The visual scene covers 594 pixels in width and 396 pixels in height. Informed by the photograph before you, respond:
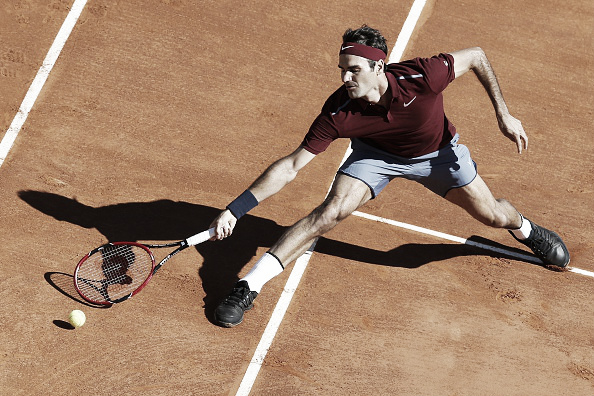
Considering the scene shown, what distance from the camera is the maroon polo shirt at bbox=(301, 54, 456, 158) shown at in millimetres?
7676

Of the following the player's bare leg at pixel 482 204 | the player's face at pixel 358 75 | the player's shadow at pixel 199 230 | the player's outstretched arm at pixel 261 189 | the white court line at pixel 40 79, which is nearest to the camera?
the player's face at pixel 358 75

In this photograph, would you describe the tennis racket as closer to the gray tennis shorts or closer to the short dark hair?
the gray tennis shorts

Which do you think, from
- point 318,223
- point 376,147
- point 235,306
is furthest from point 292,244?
point 376,147

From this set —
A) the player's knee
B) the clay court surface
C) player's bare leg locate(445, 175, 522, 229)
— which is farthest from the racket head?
player's bare leg locate(445, 175, 522, 229)

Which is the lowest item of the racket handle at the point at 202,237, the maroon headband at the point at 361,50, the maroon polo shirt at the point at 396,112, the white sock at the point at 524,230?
the white sock at the point at 524,230

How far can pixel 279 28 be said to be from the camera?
10664 millimetres

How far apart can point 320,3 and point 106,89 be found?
2888mm

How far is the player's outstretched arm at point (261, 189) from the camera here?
7449 mm

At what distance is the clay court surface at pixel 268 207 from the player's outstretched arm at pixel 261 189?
1.17 meters

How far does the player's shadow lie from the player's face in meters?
1.95

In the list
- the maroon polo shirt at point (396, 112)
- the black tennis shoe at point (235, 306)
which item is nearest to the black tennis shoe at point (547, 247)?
the maroon polo shirt at point (396, 112)

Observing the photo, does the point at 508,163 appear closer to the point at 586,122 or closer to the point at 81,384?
the point at 586,122

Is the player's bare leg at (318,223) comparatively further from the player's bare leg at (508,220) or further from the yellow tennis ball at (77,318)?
the yellow tennis ball at (77,318)

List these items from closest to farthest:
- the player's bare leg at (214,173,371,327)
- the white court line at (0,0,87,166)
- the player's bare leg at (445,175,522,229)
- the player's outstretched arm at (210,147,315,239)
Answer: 1. the player's outstretched arm at (210,147,315,239)
2. the player's bare leg at (214,173,371,327)
3. the player's bare leg at (445,175,522,229)
4. the white court line at (0,0,87,166)
